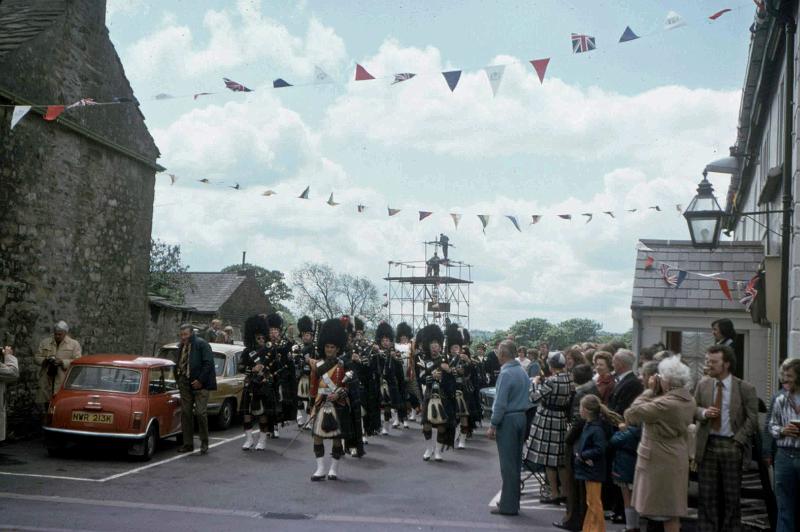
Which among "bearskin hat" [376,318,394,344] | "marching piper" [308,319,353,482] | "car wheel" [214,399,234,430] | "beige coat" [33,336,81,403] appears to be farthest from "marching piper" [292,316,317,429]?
"beige coat" [33,336,81,403]

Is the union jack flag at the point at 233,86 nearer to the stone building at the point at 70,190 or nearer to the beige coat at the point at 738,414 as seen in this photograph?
the stone building at the point at 70,190

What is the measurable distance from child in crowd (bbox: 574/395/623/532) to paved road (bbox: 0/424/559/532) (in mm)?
966

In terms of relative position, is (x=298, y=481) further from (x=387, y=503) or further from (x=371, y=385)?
(x=371, y=385)

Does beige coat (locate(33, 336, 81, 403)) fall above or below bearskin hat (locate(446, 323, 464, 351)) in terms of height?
below

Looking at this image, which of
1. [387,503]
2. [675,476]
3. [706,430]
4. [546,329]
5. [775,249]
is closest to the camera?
[675,476]

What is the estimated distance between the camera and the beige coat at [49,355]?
1485 cm

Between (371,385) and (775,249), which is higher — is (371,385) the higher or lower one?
the lower one

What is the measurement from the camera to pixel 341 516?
30.6ft

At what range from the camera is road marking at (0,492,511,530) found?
904 centimetres

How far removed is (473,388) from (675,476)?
9624mm

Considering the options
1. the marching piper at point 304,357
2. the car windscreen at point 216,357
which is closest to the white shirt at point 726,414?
the marching piper at point 304,357

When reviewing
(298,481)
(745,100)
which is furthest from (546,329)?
(298,481)

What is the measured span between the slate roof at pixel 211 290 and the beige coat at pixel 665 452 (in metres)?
42.8

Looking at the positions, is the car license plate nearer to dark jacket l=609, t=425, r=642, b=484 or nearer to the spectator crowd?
the spectator crowd
